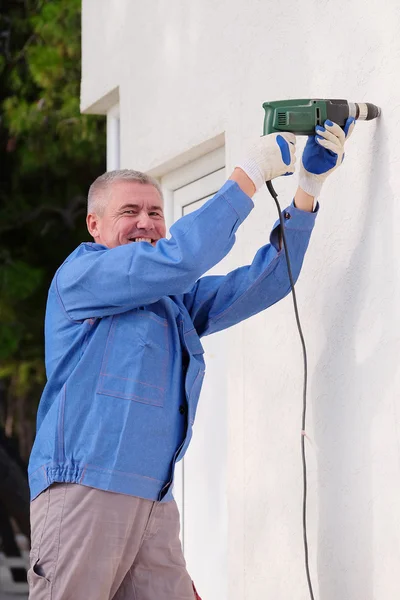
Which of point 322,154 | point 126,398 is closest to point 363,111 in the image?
point 322,154

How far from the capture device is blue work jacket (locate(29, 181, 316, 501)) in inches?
102

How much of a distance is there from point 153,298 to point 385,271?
67 cm

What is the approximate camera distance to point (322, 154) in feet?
9.25

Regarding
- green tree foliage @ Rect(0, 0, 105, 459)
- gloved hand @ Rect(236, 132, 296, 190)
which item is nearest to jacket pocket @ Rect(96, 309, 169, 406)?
gloved hand @ Rect(236, 132, 296, 190)

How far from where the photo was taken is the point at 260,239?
3553mm

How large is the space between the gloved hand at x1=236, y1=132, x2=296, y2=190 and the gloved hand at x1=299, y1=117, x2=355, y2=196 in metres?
0.12

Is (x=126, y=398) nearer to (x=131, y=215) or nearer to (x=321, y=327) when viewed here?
(x=131, y=215)

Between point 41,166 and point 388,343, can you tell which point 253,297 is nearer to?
point 388,343

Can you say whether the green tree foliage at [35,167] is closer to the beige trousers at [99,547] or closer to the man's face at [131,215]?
the man's face at [131,215]

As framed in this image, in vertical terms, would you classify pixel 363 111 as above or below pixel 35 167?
below

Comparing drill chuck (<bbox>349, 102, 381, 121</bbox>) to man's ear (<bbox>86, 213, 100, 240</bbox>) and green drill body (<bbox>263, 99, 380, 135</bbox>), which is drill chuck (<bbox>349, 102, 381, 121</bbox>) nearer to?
green drill body (<bbox>263, 99, 380, 135</bbox>)

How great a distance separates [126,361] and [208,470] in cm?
161

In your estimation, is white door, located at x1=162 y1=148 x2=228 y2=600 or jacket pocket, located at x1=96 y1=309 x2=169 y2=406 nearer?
jacket pocket, located at x1=96 y1=309 x2=169 y2=406

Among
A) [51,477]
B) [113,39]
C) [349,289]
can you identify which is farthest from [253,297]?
[113,39]
